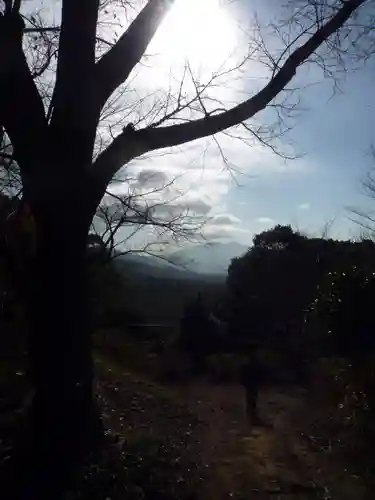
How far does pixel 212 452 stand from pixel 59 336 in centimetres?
304

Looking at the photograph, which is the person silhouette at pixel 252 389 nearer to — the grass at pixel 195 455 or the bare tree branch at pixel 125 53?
the grass at pixel 195 455

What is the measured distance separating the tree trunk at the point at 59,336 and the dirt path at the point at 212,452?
64 cm

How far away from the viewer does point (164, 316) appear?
31.1m

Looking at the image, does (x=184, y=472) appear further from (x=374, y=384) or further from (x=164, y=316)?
(x=164, y=316)

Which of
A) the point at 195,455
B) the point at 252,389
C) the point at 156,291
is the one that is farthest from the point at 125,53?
the point at 156,291

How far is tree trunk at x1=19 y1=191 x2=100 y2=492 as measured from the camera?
5910mm

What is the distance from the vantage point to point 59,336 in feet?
19.6

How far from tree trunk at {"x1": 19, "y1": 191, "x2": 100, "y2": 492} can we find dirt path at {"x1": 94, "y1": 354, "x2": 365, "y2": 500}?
2.09 ft

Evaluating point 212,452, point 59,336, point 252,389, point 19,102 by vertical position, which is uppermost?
point 19,102

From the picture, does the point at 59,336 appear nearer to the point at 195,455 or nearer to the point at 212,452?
the point at 195,455

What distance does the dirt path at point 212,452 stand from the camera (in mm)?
6043

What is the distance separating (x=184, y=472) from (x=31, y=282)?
222 cm

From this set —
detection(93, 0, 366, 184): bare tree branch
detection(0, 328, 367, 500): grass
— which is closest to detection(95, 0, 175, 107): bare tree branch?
detection(93, 0, 366, 184): bare tree branch

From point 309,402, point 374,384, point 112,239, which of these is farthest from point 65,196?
point 112,239
